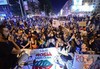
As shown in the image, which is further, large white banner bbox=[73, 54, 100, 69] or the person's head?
the person's head

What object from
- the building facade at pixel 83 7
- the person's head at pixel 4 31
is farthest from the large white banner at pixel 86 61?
the person's head at pixel 4 31

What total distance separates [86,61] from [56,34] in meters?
0.33

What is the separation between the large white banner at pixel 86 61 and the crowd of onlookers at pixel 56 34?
40mm

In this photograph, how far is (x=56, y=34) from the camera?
1.67 metres

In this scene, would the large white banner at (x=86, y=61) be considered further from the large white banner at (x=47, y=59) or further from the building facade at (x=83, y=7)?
the building facade at (x=83, y=7)

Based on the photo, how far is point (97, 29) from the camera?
160cm

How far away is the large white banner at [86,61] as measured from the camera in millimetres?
1632

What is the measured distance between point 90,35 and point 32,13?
1.64ft

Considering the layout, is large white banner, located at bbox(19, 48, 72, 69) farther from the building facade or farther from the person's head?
the building facade

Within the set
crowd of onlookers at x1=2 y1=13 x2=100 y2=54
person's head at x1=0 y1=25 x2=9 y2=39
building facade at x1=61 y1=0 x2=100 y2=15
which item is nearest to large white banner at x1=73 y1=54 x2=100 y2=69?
crowd of onlookers at x1=2 y1=13 x2=100 y2=54

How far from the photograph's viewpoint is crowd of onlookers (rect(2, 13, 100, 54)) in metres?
1.61

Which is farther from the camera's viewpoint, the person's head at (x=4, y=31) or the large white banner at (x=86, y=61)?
the person's head at (x=4, y=31)

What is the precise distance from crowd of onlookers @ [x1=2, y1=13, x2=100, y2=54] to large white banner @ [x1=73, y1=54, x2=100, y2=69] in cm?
4

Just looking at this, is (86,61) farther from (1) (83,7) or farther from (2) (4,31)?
(2) (4,31)
